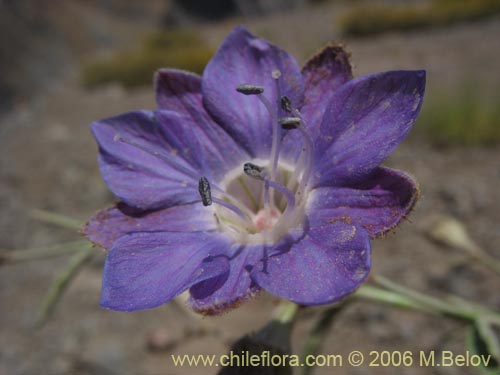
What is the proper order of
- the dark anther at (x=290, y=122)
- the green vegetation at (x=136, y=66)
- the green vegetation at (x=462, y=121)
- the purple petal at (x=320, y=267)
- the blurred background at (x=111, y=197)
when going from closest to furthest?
1. the purple petal at (x=320, y=267)
2. the dark anther at (x=290, y=122)
3. the blurred background at (x=111, y=197)
4. the green vegetation at (x=462, y=121)
5. the green vegetation at (x=136, y=66)

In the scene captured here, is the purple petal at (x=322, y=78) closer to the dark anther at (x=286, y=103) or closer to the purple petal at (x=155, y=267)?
the dark anther at (x=286, y=103)

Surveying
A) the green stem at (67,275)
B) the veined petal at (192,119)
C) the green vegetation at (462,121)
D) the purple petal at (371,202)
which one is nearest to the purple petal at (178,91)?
the veined petal at (192,119)

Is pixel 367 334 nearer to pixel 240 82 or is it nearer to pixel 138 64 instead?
pixel 240 82

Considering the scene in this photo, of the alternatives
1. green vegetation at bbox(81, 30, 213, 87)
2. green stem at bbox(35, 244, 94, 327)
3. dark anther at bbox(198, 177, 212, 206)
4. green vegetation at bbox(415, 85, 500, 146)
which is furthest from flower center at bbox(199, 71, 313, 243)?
green vegetation at bbox(81, 30, 213, 87)

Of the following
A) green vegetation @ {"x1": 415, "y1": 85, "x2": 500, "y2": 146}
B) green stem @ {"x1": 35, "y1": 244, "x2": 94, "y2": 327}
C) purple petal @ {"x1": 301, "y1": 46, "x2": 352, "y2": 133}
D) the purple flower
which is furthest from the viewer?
green vegetation @ {"x1": 415, "y1": 85, "x2": 500, "y2": 146}

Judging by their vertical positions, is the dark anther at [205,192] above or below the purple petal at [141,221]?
above

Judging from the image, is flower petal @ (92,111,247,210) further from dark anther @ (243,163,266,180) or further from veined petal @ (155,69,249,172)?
dark anther @ (243,163,266,180)

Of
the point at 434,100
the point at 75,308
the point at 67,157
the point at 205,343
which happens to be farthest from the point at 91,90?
the point at 205,343
